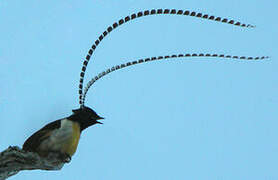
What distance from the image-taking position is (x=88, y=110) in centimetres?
434

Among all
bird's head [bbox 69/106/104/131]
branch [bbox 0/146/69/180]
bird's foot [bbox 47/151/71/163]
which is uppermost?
bird's head [bbox 69/106/104/131]

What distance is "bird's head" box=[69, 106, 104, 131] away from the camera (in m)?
4.32

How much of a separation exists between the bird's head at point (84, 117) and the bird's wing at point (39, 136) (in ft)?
0.75

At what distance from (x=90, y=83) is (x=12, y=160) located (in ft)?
3.50

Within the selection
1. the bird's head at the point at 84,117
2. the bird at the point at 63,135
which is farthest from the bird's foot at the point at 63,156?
the bird's head at the point at 84,117

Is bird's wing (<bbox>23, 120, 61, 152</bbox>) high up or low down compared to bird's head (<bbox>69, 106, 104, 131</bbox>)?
down

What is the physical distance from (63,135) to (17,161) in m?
0.80

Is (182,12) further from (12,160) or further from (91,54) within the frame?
(12,160)

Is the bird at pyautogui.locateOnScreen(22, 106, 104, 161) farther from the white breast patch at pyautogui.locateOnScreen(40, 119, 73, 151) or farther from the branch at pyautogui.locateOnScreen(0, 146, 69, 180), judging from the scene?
the branch at pyautogui.locateOnScreen(0, 146, 69, 180)

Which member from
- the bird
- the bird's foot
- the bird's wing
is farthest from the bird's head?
the bird's foot

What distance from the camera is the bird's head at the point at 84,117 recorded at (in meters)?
4.32

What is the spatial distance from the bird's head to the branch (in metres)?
0.65

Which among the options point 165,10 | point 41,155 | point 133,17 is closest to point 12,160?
point 41,155

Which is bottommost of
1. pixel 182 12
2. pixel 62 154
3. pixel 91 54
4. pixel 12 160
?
pixel 12 160
